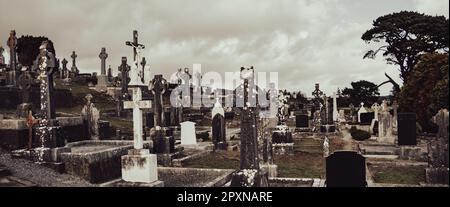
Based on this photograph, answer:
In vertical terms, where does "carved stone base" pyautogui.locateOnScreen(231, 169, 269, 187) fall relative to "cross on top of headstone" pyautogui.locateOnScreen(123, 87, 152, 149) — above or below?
below

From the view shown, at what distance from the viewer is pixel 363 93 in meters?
39.1

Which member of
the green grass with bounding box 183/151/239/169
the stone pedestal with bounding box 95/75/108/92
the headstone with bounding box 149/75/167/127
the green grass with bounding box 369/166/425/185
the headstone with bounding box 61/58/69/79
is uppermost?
the headstone with bounding box 61/58/69/79

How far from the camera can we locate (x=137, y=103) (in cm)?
868

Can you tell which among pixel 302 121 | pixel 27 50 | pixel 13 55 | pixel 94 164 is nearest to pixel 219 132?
pixel 94 164

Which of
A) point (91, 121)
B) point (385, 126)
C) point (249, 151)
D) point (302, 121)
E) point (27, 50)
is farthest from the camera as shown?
point (27, 50)

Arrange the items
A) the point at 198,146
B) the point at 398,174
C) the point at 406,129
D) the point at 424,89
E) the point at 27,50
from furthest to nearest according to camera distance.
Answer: the point at 27,50
the point at 424,89
the point at 198,146
the point at 406,129
the point at 398,174

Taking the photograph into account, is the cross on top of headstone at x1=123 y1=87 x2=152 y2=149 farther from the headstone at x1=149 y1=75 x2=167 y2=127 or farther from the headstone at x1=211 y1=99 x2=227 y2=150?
the headstone at x1=211 y1=99 x2=227 y2=150

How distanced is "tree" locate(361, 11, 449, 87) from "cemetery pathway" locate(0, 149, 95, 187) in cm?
2625

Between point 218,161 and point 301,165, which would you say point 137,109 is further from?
point 301,165

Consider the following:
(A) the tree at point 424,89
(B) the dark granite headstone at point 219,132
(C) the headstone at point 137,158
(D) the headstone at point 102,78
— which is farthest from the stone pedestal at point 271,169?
(D) the headstone at point 102,78

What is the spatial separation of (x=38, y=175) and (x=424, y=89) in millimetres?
19318

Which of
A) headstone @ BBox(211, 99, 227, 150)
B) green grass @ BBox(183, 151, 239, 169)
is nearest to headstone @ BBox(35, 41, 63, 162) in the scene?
green grass @ BBox(183, 151, 239, 169)

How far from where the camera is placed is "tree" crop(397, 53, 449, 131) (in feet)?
62.8

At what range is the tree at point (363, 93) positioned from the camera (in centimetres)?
3856
